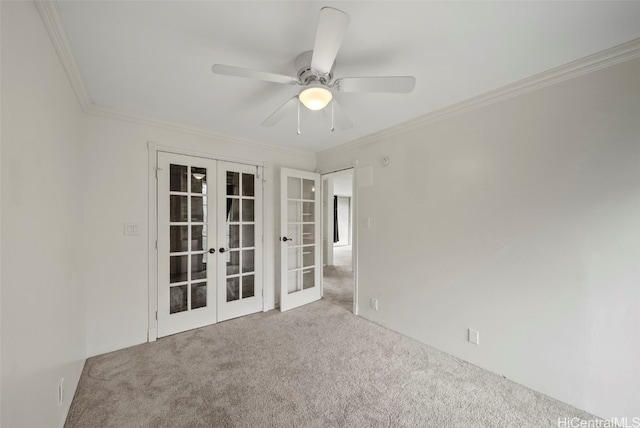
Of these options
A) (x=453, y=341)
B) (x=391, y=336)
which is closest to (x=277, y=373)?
(x=391, y=336)

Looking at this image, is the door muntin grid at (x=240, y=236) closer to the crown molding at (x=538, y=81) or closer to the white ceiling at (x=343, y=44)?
the white ceiling at (x=343, y=44)

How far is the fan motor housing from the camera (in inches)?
59.6

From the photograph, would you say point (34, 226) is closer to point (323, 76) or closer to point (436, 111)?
point (323, 76)

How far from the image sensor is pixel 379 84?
143 cm

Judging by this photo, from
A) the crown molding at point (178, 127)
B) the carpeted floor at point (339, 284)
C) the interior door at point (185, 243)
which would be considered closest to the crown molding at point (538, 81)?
the crown molding at point (178, 127)

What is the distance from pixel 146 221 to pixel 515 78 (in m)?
3.57

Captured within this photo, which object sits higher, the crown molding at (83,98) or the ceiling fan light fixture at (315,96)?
the crown molding at (83,98)

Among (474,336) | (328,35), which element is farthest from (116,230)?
(474,336)

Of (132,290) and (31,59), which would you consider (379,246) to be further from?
(31,59)

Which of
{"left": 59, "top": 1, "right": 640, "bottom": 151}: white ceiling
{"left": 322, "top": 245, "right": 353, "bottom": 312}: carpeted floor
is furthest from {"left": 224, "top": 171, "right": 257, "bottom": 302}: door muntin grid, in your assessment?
{"left": 322, "top": 245, "right": 353, "bottom": 312}: carpeted floor

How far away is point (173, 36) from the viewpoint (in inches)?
56.7

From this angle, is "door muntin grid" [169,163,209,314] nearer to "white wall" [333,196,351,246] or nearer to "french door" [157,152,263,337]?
"french door" [157,152,263,337]

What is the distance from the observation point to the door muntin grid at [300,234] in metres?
3.71

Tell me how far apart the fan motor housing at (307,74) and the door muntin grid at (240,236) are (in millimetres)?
1950
